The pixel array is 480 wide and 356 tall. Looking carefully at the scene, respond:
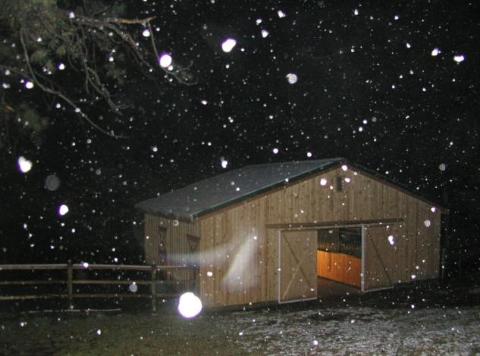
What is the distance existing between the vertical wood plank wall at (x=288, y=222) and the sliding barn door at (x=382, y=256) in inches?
1.7

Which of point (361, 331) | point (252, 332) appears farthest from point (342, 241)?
point (252, 332)

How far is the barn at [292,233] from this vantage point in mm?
12906

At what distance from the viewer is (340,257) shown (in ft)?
56.3

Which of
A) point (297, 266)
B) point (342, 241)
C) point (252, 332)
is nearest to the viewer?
point (252, 332)

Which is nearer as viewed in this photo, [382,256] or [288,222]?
[288,222]

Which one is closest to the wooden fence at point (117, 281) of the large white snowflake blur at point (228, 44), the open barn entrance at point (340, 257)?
the open barn entrance at point (340, 257)

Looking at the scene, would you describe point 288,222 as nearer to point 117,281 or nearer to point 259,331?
point 259,331

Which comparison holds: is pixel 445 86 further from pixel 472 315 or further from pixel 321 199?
pixel 472 315

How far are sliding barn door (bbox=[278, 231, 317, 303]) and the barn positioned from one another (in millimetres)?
27

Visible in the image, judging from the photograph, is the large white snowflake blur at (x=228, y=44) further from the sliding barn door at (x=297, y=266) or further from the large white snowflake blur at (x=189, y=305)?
the large white snowflake blur at (x=189, y=305)

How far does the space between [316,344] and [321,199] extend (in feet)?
17.9

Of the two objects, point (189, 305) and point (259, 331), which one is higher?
point (189, 305)

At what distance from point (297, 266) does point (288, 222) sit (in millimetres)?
1232

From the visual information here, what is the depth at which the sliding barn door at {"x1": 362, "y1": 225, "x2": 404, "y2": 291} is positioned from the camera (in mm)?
15266
